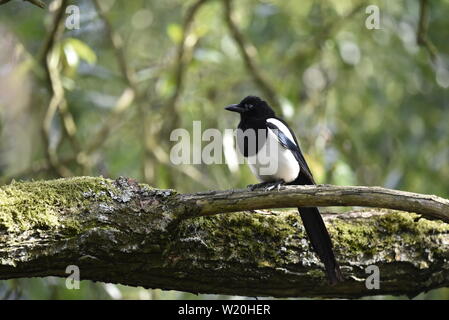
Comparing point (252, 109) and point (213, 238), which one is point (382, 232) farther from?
point (252, 109)

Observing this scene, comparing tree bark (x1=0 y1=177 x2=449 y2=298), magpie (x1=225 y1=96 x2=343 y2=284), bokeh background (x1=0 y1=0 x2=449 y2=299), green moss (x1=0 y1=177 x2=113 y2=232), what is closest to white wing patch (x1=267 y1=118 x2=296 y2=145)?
magpie (x1=225 y1=96 x2=343 y2=284)

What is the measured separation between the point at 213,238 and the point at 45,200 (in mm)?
658

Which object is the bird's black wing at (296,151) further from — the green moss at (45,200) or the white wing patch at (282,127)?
the green moss at (45,200)

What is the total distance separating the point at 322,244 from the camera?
2689 mm

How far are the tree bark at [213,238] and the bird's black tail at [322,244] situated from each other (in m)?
0.04

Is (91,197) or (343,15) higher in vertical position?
(343,15)

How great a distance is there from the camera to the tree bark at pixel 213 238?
236 cm

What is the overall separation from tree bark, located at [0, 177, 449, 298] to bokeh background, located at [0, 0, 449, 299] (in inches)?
60.3

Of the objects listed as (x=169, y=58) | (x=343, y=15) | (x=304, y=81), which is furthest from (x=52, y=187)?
(x=304, y=81)

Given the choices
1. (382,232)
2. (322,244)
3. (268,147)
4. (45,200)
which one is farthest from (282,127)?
(45,200)

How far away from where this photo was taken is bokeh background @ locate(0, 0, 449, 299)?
4.57 metres

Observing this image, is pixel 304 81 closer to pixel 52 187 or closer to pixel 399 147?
pixel 399 147

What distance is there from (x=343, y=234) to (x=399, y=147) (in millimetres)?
2545

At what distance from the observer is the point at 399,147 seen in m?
5.25
